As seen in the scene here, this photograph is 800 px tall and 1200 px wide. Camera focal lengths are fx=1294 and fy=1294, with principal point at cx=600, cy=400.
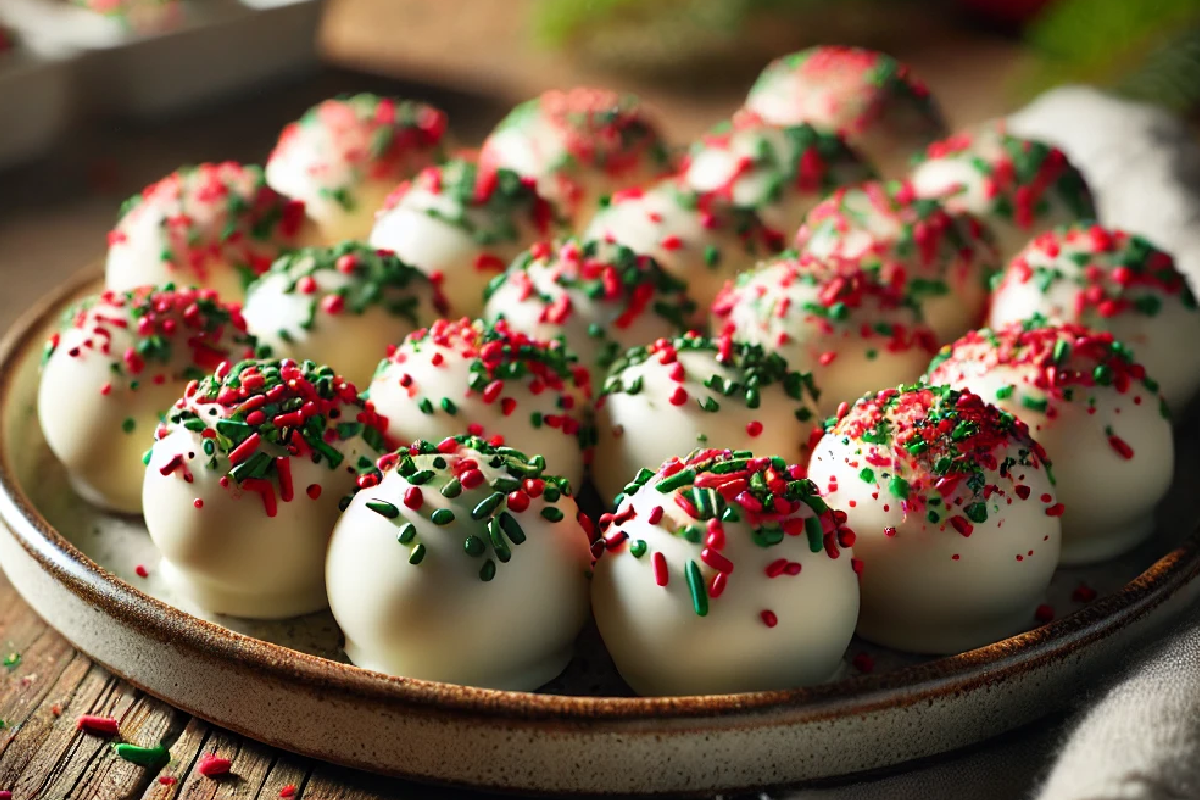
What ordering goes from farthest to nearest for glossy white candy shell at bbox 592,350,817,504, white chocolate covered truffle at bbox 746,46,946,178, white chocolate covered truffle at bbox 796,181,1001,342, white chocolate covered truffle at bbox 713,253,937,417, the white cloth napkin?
white chocolate covered truffle at bbox 746,46,946,178, white chocolate covered truffle at bbox 796,181,1001,342, white chocolate covered truffle at bbox 713,253,937,417, glossy white candy shell at bbox 592,350,817,504, the white cloth napkin

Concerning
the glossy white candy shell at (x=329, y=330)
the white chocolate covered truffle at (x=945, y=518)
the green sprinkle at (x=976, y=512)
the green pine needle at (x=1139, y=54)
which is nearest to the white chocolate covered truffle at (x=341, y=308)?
the glossy white candy shell at (x=329, y=330)

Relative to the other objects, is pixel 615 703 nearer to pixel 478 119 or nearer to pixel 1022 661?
pixel 1022 661

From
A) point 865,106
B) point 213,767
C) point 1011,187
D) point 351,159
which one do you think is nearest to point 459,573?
point 213,767

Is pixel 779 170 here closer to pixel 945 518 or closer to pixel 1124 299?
pixel 1124 299

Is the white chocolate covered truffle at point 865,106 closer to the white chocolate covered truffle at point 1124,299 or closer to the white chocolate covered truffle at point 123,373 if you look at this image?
the white chocolate covered truffle at point 1124,299

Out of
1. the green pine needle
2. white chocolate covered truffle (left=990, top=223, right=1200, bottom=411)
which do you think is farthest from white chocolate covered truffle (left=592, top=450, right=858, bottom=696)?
the green pine needle

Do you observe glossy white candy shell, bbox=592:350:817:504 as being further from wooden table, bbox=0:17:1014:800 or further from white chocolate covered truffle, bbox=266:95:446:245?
white chocolate covered truffle, bbox=266:95:446:245

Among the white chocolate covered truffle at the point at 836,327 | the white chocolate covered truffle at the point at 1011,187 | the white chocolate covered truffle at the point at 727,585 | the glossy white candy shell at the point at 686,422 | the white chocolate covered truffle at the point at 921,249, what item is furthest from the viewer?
the white chocolate covered truffle at the point at 1011,187

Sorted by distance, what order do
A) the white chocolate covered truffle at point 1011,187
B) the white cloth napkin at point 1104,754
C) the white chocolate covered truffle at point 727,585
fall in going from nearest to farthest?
the white cloth napkin at point 1104,754 → the white chocolate covered truffle at point 727,585 → the white chocolate covered truffle at point 1011,187
